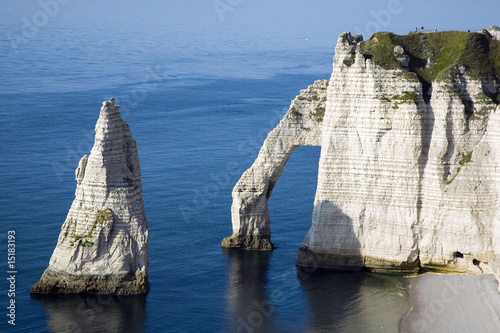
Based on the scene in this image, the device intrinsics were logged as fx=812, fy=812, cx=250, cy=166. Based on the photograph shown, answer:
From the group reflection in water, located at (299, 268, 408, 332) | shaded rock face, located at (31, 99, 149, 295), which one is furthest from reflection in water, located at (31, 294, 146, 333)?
reflection in water, located at (299, 268, 408, 332)

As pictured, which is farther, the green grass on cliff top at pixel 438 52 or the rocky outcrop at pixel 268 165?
the rocky outcrop at pixel 268 165

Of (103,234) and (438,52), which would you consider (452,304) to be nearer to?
(438,52)

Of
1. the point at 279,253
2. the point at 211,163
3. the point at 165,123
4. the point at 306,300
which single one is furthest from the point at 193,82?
the point at 306,300

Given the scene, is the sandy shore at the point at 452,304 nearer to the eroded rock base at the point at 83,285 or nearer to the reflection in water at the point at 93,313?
the reflection in water at the point at 93,313

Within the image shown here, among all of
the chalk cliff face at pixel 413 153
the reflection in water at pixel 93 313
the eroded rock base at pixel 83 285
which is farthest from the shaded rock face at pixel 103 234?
the chalk cliff face at pixel 413 153

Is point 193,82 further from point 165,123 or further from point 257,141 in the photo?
point 257,141

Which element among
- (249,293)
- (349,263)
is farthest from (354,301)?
(249,293)
